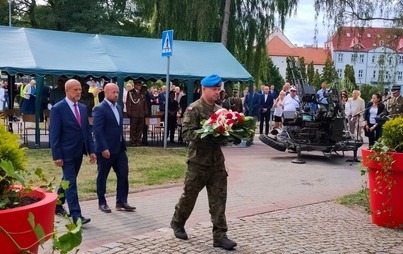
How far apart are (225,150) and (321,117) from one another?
322cm

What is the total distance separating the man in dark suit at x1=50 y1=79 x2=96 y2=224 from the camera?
6.46m

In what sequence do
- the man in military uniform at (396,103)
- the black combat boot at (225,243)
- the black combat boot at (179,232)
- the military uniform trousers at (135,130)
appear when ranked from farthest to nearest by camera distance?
the military uniform trousers at (135,130) → the man in military uniform at (396,103) → the black combat boot at (179,232) → the black combat boot at (225,243)

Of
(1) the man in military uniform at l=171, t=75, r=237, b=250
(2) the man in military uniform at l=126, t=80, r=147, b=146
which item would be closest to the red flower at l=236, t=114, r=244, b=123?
(1) the man in military uniform at l=171, t=75, r=237, b=250

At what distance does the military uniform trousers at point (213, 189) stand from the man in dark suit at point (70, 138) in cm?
152

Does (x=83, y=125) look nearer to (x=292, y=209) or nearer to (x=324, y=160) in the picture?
(x=292, y=209)

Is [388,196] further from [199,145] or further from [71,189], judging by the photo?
[71,189]

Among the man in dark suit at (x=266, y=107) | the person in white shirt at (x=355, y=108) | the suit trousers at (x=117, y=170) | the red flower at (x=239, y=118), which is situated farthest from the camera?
the man in dark suit at (x=266, y=107)

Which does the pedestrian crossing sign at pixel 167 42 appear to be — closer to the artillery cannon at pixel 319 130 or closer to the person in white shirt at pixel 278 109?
the artillery cannon at pixel 319 130

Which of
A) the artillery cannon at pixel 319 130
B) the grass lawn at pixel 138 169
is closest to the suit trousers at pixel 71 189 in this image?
the grass lawn at pixel 138 169

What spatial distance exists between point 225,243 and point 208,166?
88 cm

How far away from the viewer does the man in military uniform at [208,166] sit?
18.8 feet

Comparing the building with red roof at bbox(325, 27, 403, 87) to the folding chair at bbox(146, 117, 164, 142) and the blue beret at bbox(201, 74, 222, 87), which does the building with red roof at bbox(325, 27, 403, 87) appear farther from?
the blue beret at bbox(201, 74, 222, 87)

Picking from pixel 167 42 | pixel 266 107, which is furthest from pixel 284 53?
pixel 167 42

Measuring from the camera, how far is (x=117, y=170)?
733 cm
